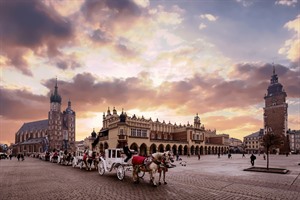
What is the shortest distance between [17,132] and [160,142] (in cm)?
12914

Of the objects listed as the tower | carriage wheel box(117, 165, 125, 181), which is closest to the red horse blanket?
carriage wheel box(117, 165, 125, 181)

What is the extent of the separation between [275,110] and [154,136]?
198 ft

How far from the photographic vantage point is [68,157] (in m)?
31.6

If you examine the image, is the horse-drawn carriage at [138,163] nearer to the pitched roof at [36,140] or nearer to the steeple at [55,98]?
the pitched roof at [36,140]

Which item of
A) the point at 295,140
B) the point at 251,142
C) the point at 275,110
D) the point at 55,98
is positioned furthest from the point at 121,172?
the point at 295,140

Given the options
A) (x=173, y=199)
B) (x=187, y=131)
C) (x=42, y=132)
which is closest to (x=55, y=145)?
(x=42, y=132)

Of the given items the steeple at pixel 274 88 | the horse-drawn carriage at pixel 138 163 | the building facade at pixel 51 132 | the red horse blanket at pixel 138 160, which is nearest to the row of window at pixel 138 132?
the horse-drawn carriage at pixel 138 163

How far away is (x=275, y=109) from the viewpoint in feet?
351

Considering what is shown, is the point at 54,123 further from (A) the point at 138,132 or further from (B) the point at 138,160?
(B) the point at 138,160

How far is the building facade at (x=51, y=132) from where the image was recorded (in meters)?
136

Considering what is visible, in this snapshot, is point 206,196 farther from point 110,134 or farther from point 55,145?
point 55,145

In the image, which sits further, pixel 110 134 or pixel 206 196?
pixel 110 134

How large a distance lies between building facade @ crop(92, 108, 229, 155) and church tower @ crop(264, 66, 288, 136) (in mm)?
20362

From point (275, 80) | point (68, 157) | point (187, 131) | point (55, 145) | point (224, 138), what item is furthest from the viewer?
point (55, 145)
